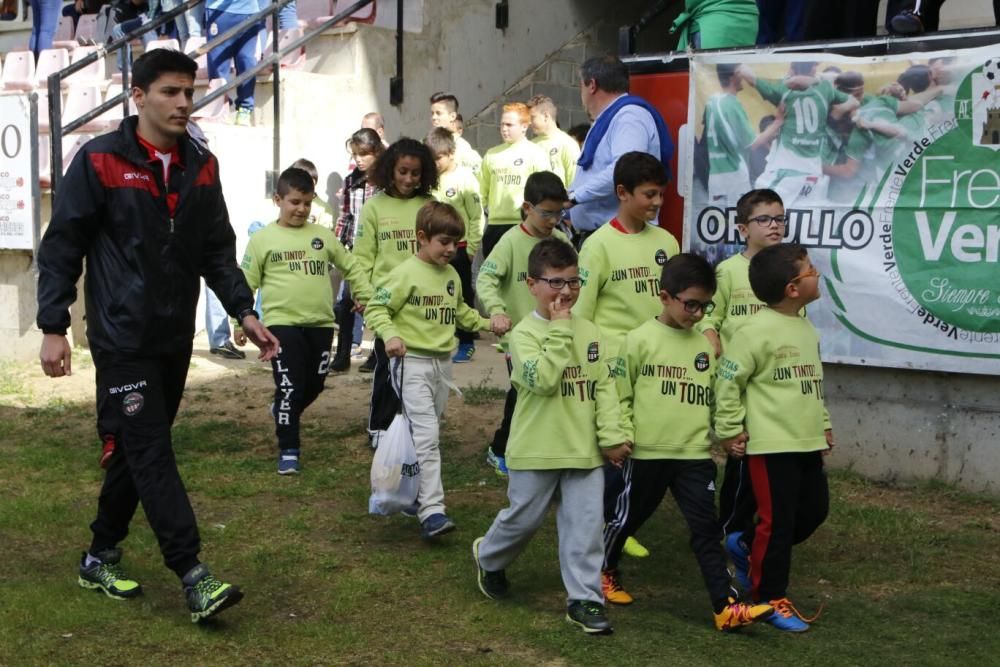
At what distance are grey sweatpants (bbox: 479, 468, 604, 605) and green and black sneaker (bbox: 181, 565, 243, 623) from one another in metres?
1.12

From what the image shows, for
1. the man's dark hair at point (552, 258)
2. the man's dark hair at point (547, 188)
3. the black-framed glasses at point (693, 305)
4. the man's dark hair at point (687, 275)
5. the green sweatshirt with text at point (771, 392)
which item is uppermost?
the man's dark hair at point (547, 188)

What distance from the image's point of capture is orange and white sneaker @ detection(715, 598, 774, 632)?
17.3ft

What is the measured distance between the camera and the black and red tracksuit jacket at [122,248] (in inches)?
207

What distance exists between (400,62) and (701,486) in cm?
948

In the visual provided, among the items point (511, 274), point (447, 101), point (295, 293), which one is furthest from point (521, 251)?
point (447, 101)

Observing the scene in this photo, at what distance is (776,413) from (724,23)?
4.13 m

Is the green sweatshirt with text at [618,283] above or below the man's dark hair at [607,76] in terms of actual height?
below

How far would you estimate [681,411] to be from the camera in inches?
216

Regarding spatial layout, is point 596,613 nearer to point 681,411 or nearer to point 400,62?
point 681,411

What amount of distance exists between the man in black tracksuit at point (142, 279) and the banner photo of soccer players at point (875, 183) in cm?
362

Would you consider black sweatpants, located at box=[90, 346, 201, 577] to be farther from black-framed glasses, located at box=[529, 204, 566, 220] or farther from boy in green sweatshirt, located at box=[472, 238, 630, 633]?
black-framed glasses, located at box=[529, 204, 566, 220]

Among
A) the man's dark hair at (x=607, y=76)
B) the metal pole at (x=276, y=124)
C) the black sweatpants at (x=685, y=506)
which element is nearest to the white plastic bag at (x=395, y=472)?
the black sweatpants at (x=685, y=506)

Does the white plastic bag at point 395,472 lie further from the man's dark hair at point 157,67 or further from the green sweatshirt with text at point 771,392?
the man's dark hair at point 157,67

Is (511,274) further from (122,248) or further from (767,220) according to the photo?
(122,248)
